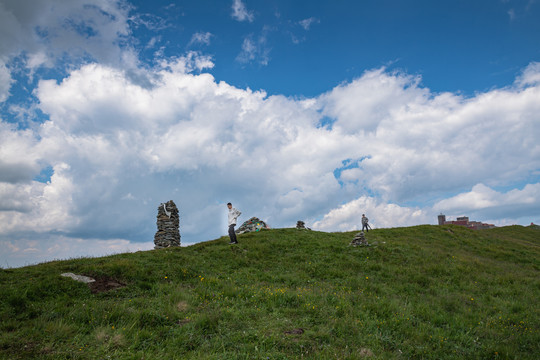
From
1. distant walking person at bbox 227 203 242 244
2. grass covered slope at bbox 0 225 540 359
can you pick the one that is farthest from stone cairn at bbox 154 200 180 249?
grass covered slope at bbox 0 225 540 359

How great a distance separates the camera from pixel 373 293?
39.3 feet

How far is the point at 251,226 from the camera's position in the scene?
33312 mm

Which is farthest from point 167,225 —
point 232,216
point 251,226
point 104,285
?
point 104,285

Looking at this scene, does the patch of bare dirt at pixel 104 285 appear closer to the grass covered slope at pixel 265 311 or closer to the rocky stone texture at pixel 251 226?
the grass covered slope at pixel 265 311

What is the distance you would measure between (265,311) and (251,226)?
2452 centimetres

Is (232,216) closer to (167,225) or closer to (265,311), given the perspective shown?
(167,225)

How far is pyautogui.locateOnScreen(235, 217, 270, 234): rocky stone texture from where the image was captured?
3288cm

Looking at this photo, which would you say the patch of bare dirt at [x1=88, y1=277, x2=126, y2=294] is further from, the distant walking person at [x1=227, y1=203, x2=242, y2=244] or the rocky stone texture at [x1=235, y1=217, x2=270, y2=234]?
the rocky stone texture at [x1=235, y1=217, x2=270, y2=234]

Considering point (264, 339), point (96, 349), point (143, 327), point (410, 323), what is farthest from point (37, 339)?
point (410, 323)

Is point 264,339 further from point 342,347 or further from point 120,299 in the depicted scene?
point 120,299

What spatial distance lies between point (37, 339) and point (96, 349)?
5.13 ft

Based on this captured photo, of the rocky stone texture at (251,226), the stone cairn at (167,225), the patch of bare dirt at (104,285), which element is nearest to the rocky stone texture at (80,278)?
the patch of bare dirt at (104,285)

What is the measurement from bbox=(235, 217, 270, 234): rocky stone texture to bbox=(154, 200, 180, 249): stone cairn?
28.2 ft

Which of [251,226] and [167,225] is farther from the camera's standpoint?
[251,226]
